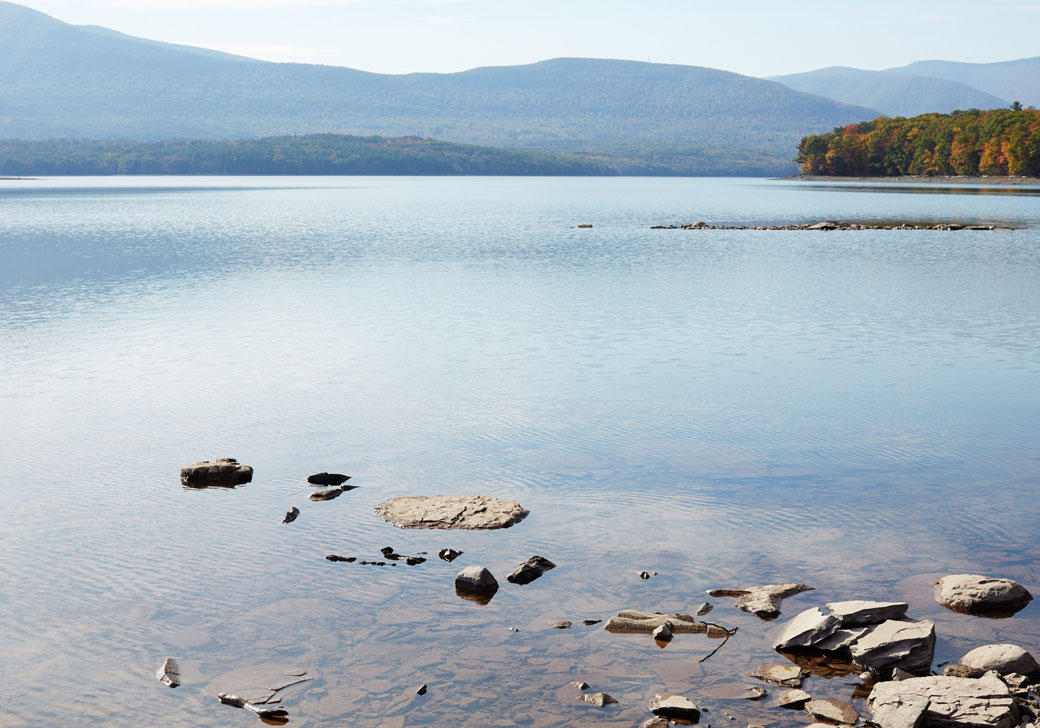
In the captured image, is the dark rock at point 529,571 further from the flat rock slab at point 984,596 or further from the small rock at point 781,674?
the flat rock slab at point 984,596

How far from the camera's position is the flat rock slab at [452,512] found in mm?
15117

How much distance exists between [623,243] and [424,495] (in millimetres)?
53097

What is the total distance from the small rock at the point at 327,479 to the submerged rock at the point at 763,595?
6.87 m

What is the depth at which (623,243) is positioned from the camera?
68000mm

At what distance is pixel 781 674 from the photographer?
1080cm

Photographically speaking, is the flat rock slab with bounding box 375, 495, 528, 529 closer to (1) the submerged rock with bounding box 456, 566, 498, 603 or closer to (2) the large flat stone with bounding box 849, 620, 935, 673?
(1) the submerged rock with bounding box 456, 566, 498, 603

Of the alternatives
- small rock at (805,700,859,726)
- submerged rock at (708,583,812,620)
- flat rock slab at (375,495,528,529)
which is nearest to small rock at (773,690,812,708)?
small rock at (805,700,859,726)

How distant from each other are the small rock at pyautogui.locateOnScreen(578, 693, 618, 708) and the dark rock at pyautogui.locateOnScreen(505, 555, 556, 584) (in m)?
2.89

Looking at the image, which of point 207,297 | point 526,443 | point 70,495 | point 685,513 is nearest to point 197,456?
point 70,495

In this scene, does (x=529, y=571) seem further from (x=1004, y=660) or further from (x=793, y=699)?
(x=1004, y=660)

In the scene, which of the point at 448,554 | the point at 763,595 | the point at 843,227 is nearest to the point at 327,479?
the point at 448,554

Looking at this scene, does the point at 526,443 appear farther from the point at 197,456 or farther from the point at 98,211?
the point at 98,211

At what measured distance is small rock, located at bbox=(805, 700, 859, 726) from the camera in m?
9.95

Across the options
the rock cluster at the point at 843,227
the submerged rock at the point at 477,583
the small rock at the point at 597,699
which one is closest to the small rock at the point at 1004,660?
the small rock at the point at 597,699
